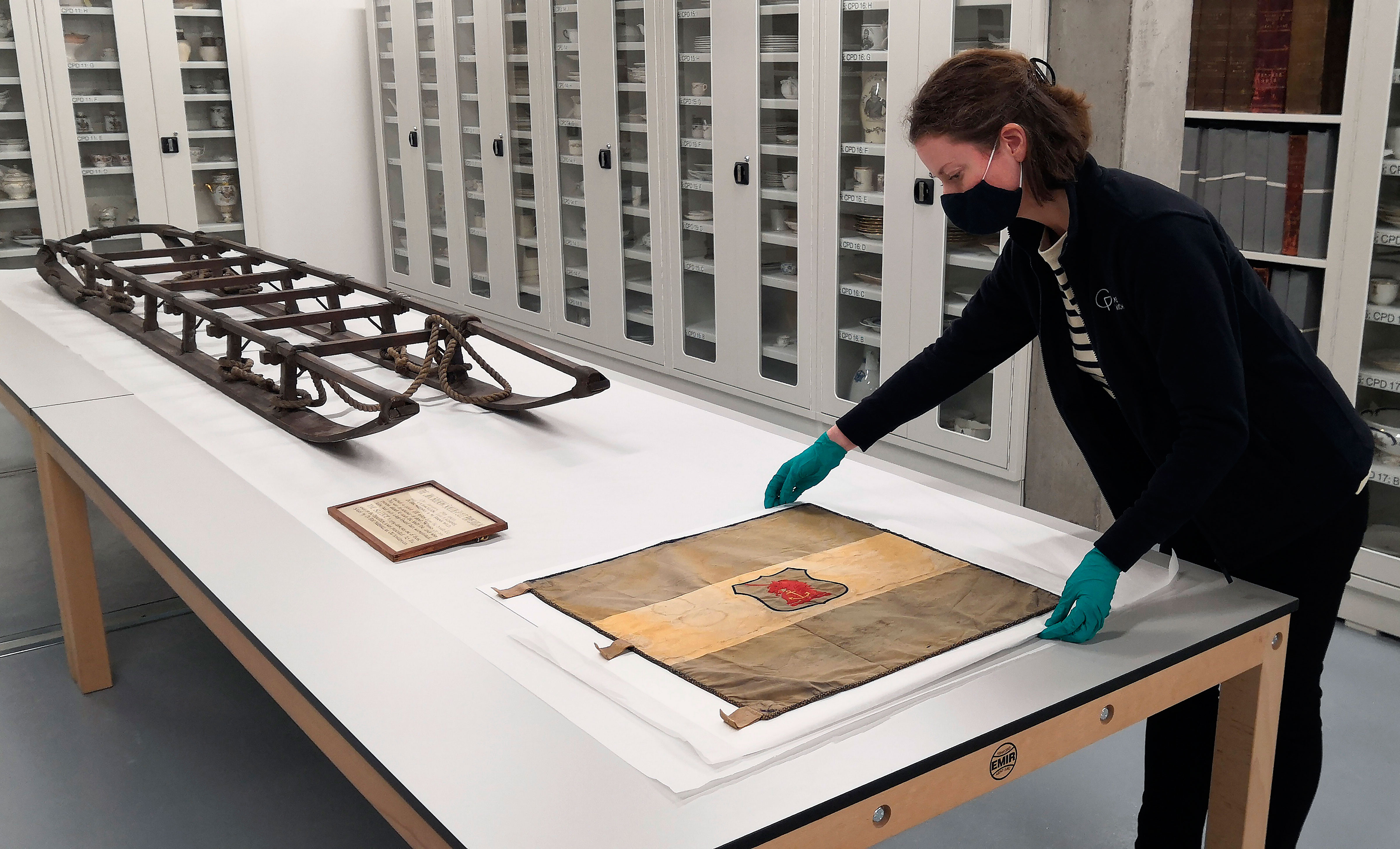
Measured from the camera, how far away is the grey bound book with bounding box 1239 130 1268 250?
121 inches

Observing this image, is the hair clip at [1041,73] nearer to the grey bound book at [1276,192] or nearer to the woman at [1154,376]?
the woman at [1154,376]

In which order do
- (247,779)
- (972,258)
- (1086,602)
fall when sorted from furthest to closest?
(972,258), (247,779), (1086,602)

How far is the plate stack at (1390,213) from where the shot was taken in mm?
2822

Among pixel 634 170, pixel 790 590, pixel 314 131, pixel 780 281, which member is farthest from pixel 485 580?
pixel 314 131

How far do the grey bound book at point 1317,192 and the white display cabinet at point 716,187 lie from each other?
751 mm

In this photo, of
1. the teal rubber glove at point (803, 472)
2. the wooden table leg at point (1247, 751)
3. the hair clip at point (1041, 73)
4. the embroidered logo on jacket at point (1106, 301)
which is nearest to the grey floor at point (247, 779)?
the wooden table leg at point (1247, 751)

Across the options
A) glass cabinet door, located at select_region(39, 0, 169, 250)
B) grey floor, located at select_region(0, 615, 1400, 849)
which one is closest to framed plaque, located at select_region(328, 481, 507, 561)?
grey floor, located at select_region(0, 615, 1400, 849)

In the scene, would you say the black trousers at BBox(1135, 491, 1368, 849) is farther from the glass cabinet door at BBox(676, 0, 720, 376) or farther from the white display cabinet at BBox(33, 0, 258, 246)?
the white display cabinet at BBox(33, 0, 258, 246)

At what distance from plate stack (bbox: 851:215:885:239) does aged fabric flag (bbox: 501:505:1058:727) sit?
2328 mm

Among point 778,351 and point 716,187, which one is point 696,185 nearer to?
point 716,187

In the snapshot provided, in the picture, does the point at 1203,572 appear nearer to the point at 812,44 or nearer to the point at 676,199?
the point at 812,44

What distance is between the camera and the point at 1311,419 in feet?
4.91

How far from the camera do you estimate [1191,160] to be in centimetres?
326

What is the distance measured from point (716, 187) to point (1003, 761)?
347 cm
